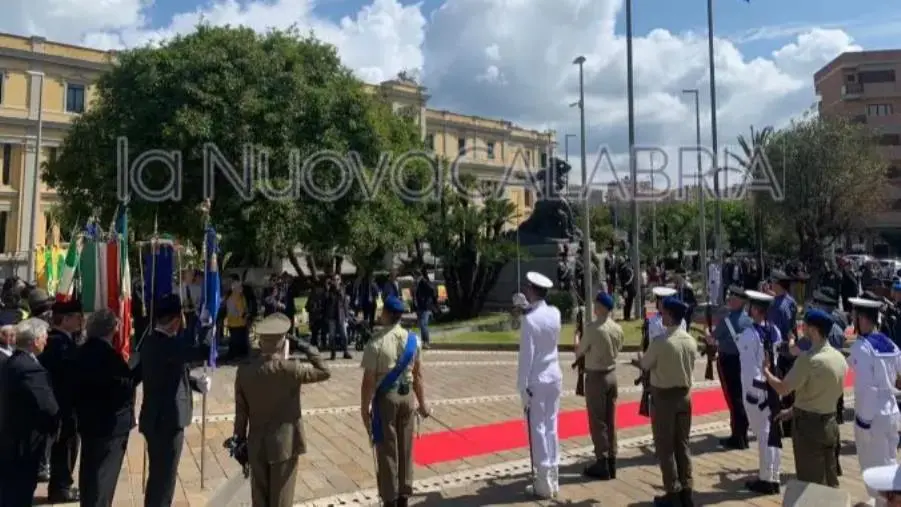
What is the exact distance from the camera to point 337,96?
57.1ft

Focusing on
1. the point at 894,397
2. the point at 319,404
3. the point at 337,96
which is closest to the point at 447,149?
the point at 337,96

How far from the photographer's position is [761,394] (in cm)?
609

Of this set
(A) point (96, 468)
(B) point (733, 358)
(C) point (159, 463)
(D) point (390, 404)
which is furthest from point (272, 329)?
(B) point (733, 358)

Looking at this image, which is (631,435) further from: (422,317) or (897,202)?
(897,202)

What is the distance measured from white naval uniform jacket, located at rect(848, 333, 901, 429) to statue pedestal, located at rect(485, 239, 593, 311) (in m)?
16.9

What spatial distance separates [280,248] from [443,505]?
11579 millimetres

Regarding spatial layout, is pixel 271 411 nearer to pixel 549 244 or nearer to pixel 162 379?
pixel 162 379

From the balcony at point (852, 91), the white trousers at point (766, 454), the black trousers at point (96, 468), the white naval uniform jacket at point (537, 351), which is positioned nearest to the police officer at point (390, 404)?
the white naval uniform jacket at point (537, 351)

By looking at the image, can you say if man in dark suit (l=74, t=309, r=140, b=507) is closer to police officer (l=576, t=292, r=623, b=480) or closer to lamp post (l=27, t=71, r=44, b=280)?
police officer (l=576, t=292, r=623, b=480)

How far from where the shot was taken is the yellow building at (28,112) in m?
44.2

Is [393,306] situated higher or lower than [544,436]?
higher

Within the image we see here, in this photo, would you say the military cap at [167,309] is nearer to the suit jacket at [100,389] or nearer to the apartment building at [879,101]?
the suit jacket at [100,389]

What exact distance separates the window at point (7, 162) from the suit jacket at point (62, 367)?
47.7 m

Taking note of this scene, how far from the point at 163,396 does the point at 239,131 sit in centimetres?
1205
